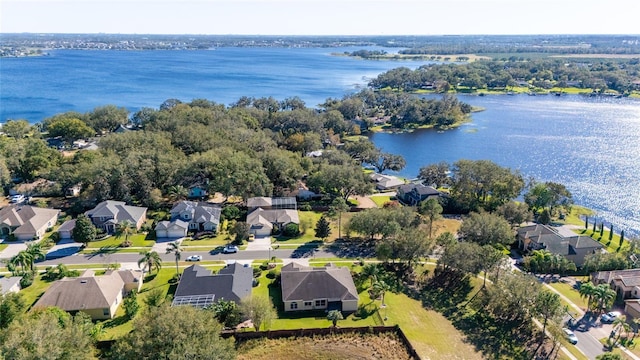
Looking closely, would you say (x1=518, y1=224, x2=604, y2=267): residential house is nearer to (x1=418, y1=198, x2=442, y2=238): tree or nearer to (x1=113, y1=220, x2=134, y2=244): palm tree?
(x1=418, y1=198, x2=442, y2=238): tree

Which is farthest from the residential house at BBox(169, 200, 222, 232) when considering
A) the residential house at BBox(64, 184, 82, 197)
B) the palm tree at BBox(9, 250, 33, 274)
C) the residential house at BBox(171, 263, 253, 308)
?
the residential house at BBox(64, 184, 82, 197)

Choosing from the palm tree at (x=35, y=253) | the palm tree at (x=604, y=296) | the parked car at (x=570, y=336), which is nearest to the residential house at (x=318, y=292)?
the parked car at (x=570, y=336)

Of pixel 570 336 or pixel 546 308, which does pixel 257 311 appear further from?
pixel 570 336

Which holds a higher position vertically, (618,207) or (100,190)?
(100,190)

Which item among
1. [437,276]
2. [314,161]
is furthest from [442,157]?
[437,276]

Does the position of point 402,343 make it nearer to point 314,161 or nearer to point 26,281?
point 26,281

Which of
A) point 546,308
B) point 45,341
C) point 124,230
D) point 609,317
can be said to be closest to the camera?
point 45,341

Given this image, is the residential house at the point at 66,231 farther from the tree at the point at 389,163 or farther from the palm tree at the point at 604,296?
the palm tree at the point at 604,296

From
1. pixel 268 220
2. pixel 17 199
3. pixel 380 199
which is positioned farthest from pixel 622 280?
pixel 17 199
